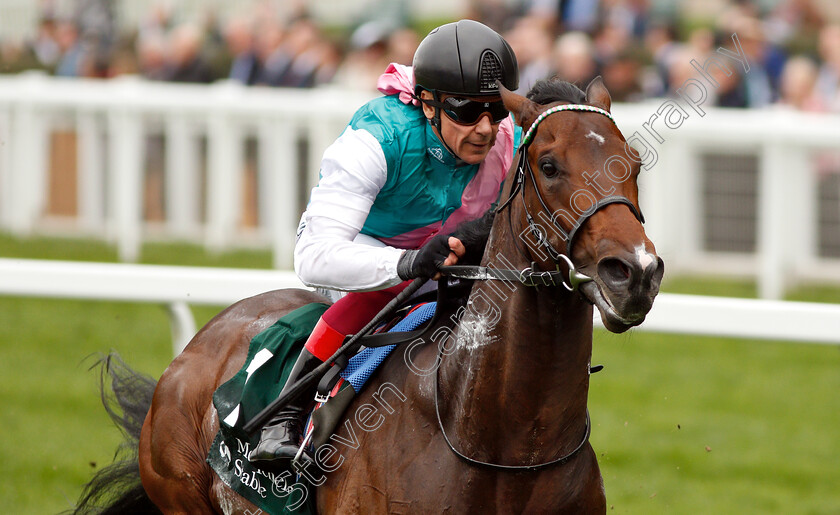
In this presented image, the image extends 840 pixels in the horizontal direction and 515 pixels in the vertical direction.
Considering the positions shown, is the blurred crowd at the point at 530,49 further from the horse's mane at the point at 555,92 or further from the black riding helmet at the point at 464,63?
the horse's mane at the point at 555,92

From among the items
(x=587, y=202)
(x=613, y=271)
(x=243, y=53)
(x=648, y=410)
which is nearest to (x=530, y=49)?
(x=243, y=53)

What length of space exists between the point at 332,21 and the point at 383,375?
62.1ft

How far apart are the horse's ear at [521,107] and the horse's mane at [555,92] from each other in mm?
49

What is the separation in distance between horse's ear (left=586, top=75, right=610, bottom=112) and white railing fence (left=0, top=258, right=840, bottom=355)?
201 cm

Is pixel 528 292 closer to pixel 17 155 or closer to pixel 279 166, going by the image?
pixel 279 166

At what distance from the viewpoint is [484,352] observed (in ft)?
10.2

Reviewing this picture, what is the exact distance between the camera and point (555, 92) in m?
3.06

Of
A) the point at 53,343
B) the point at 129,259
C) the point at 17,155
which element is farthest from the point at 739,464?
the point at 17,155

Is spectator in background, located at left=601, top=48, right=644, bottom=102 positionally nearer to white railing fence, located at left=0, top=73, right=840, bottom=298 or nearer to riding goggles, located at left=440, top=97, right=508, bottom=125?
white railing fence, located at left=0, top=73, right=840, bottom=298

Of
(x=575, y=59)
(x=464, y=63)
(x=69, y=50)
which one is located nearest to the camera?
(x=464, y=63)

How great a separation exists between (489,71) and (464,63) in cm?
8

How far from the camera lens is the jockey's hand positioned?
3137mm

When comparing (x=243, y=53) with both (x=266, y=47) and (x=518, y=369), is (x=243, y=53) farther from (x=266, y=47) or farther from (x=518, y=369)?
(x=518, y=369)

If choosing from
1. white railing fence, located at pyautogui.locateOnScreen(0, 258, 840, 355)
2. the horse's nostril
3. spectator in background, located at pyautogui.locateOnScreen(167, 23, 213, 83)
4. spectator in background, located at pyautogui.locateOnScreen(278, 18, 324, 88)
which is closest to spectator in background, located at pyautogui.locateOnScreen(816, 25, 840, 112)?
spectator in background, located at pyautogui.locateOnScreen(278, 18, 324, 88)
